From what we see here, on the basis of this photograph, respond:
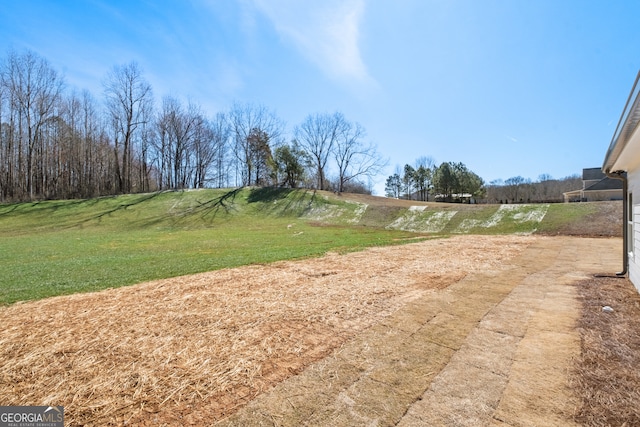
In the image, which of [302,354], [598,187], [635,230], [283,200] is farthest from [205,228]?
[598,187]

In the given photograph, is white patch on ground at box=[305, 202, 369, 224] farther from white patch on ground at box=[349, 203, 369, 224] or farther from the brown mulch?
the brown mulch

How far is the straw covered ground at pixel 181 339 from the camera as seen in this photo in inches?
79.6

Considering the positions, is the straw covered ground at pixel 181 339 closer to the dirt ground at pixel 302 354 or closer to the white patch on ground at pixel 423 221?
the dirt ground at pixel 302 354

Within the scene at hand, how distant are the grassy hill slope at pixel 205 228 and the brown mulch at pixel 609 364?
670 cm

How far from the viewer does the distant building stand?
76.8 ft

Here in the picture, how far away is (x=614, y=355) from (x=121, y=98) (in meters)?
44.7

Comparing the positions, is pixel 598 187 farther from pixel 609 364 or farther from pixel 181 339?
pixel 181 339

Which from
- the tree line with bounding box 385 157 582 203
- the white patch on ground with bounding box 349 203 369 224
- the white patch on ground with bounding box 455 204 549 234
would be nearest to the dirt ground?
the white patch on ground with bounding box 455 204 549 234

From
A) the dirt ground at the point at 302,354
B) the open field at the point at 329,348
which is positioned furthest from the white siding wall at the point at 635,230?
the dirt ground at the point at 302,354

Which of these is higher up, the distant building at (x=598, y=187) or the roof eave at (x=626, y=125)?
the distant building at (x=598, y=187)

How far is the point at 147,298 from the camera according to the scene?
4.59 m

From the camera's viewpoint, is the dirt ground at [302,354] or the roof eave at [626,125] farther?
the roof eave at [626,125]

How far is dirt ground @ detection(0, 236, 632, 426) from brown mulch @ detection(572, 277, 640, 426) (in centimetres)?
8

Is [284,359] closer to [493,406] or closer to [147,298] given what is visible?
[493,406]
